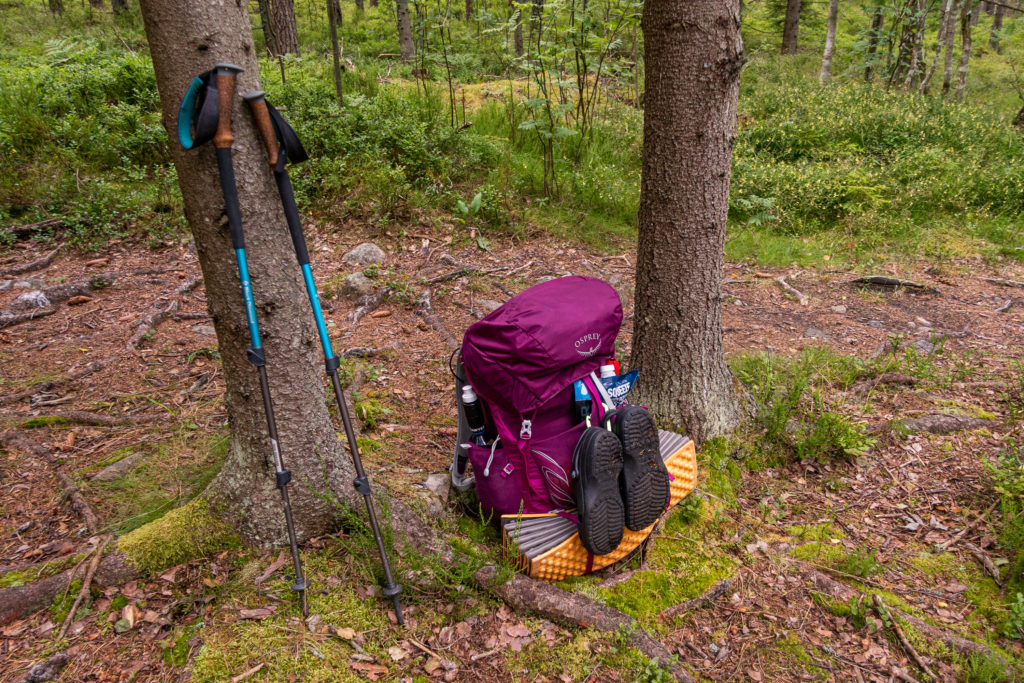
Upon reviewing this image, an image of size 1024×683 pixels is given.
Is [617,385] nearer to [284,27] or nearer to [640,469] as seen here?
[640,469]

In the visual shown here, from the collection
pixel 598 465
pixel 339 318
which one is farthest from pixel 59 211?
pixel 598 465

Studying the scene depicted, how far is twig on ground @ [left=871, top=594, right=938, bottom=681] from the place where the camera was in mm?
2295

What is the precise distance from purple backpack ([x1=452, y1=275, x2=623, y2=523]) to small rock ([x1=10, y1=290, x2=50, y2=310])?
3.84 m

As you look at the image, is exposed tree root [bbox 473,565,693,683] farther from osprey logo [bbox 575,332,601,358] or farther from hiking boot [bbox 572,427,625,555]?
osprey logo [bbox 575,332,601,358]

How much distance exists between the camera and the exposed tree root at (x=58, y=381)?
131 inches

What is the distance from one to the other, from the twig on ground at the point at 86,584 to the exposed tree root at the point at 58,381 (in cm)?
163

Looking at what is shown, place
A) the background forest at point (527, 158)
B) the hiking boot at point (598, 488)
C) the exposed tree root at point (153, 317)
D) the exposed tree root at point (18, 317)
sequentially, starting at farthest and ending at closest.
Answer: the background forest at point (527, 158) → the exposed tree root at point (18, 317) → the exposed tree root at point (153, 317) → the hiking boot at point (598, 488)

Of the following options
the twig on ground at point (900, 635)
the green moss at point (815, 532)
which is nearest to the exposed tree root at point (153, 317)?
the green moss at point (815, 532)

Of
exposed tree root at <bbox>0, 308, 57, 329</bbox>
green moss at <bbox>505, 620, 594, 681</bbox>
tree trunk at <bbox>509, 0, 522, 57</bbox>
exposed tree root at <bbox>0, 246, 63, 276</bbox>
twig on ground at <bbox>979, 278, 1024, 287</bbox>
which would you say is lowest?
twig on ground at <bbox>979, 278, 1024, 287</bbox>

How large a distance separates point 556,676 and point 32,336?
4337mm

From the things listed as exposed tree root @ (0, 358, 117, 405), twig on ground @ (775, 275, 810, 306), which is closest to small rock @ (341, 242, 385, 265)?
exposed tree root @ (0, 358, 117, 405)

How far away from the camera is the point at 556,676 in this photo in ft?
7.25

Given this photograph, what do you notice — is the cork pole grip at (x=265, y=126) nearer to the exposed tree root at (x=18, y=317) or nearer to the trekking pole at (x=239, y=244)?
the trekking pole at (x=239, y=244)

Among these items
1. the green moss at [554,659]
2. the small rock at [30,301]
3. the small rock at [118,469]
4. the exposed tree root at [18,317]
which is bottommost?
the green moss at [554,659]
